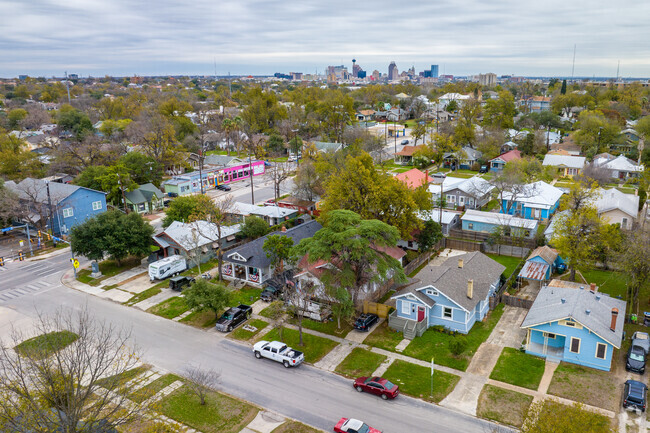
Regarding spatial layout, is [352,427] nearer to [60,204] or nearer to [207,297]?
[207,297]

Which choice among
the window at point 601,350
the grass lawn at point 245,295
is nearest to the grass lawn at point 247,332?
the grass lawn at point 245,295

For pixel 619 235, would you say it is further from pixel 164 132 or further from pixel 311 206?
pixel 164 132

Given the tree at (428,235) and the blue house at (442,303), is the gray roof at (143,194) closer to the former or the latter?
the tree at (428,235)

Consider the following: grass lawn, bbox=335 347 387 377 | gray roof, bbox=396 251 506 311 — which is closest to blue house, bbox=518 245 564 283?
gray roof, bbox=396 251 506 311

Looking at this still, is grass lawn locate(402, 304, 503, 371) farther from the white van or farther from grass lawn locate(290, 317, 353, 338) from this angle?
the white van

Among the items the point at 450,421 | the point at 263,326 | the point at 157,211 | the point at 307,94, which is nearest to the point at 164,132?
the point at 157,211

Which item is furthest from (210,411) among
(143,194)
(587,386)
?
(143,194)
